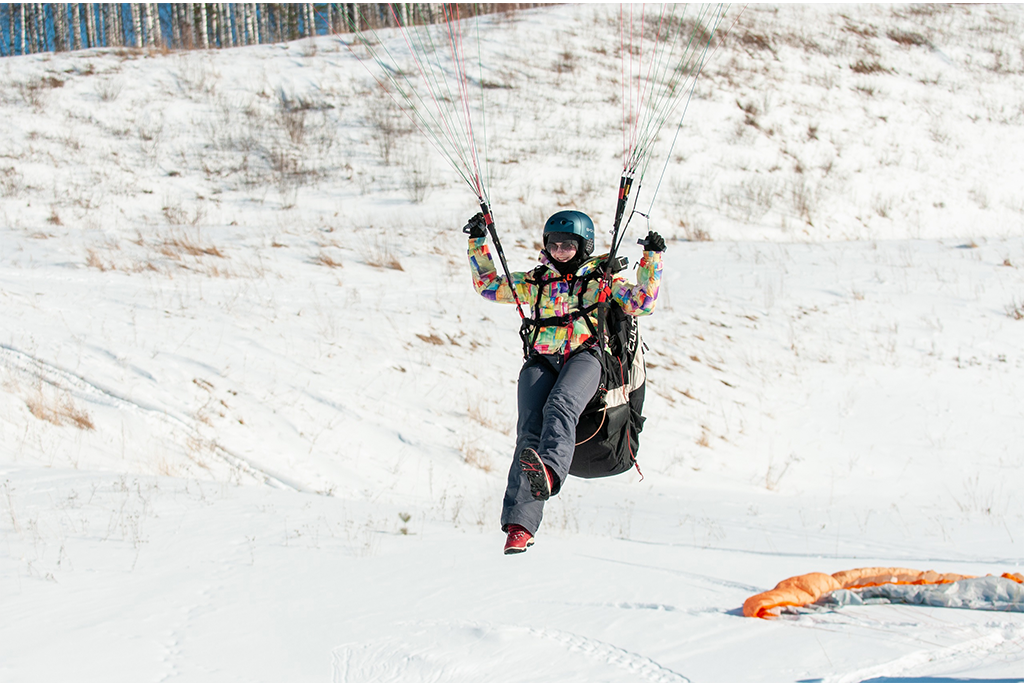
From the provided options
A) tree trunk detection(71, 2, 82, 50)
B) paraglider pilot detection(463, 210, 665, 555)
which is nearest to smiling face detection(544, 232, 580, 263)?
paraglider pilot detection(463, 210, 665, 555)

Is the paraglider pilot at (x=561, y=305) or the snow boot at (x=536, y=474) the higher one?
the paraglider pilot at (x=561, y=305)

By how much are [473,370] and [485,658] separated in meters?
6.45

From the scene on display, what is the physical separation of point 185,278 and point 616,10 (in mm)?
16682

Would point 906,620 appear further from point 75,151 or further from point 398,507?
point 75,151

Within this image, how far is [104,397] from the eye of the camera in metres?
8.47

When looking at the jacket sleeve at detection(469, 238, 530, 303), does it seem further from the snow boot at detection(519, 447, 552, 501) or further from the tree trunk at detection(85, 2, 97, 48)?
the tree trunk at detection(85, 2, 97, 48)

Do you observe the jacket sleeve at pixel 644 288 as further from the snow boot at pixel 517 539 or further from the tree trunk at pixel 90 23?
the tree trunk at pixel 90 23

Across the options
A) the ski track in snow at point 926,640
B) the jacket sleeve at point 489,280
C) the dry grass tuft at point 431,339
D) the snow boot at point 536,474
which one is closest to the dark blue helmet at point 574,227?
the jacket sleeve at point 489,280

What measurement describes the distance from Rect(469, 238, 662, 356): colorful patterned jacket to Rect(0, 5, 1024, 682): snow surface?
1710 millimetres

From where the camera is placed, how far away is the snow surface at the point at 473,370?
15.6 ft

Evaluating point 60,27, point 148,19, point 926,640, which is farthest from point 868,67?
point 60,27

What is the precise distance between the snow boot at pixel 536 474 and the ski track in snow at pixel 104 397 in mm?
4520

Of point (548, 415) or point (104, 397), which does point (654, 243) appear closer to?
point (548, 415)

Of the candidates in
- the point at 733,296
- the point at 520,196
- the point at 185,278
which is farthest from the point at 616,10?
the point at 185,278
